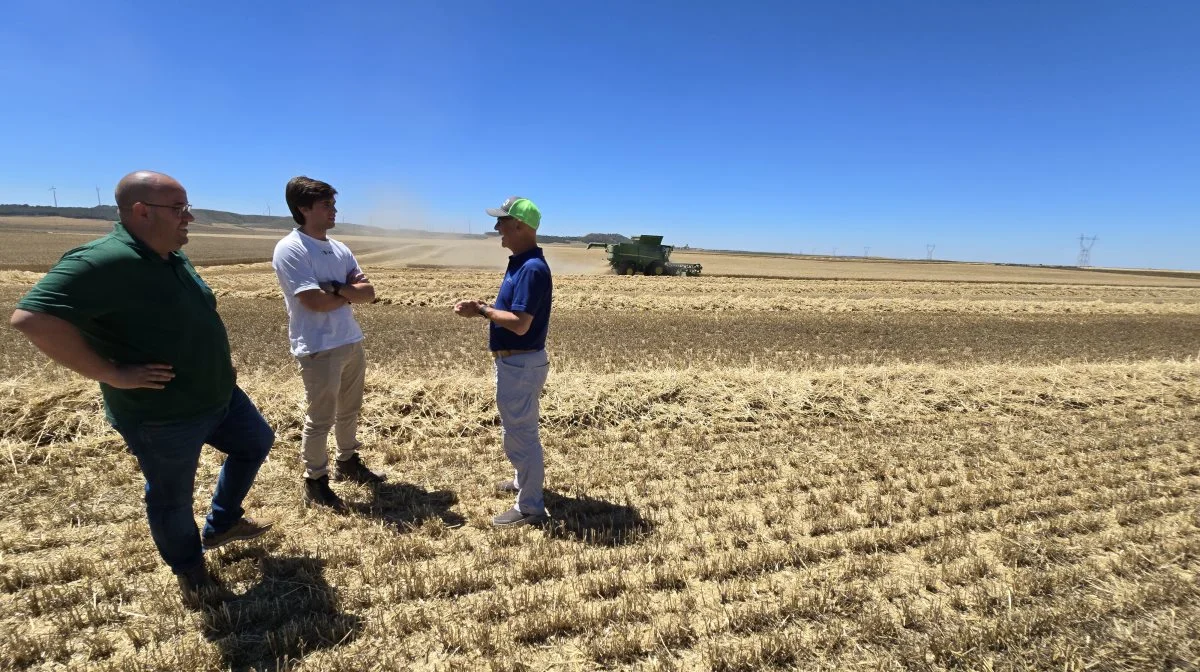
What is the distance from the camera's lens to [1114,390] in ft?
26.0

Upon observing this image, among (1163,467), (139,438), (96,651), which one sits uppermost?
(139,438)

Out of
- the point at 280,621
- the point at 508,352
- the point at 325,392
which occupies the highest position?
the point at 508,352

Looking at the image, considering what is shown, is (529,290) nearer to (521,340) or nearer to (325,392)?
(521,340)

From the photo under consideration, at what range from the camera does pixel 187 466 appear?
2900mm

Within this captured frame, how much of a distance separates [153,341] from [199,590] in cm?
142

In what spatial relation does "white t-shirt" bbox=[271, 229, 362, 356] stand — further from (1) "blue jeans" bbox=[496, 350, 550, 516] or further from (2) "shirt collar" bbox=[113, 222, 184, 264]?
(1) "blue jeans" bbox=[496, 350, 550, 516]

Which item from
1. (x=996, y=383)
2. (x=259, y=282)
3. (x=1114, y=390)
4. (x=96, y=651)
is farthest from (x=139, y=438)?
(x=259, y=282)

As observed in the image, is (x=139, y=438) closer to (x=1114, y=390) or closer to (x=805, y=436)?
(x=805, y=436)

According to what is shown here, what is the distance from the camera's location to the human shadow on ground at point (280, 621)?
8.83 feet

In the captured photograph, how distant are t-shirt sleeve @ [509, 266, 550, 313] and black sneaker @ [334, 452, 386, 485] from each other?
2065 mm

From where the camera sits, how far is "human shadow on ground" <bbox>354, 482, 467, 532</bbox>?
13.3 ft

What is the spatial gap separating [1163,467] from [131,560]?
8.38 m

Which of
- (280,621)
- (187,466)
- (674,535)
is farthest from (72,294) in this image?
(674,535)

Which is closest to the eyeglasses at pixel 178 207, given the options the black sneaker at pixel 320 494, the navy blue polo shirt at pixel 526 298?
the navy blue polo shirt at pixel 526 298
